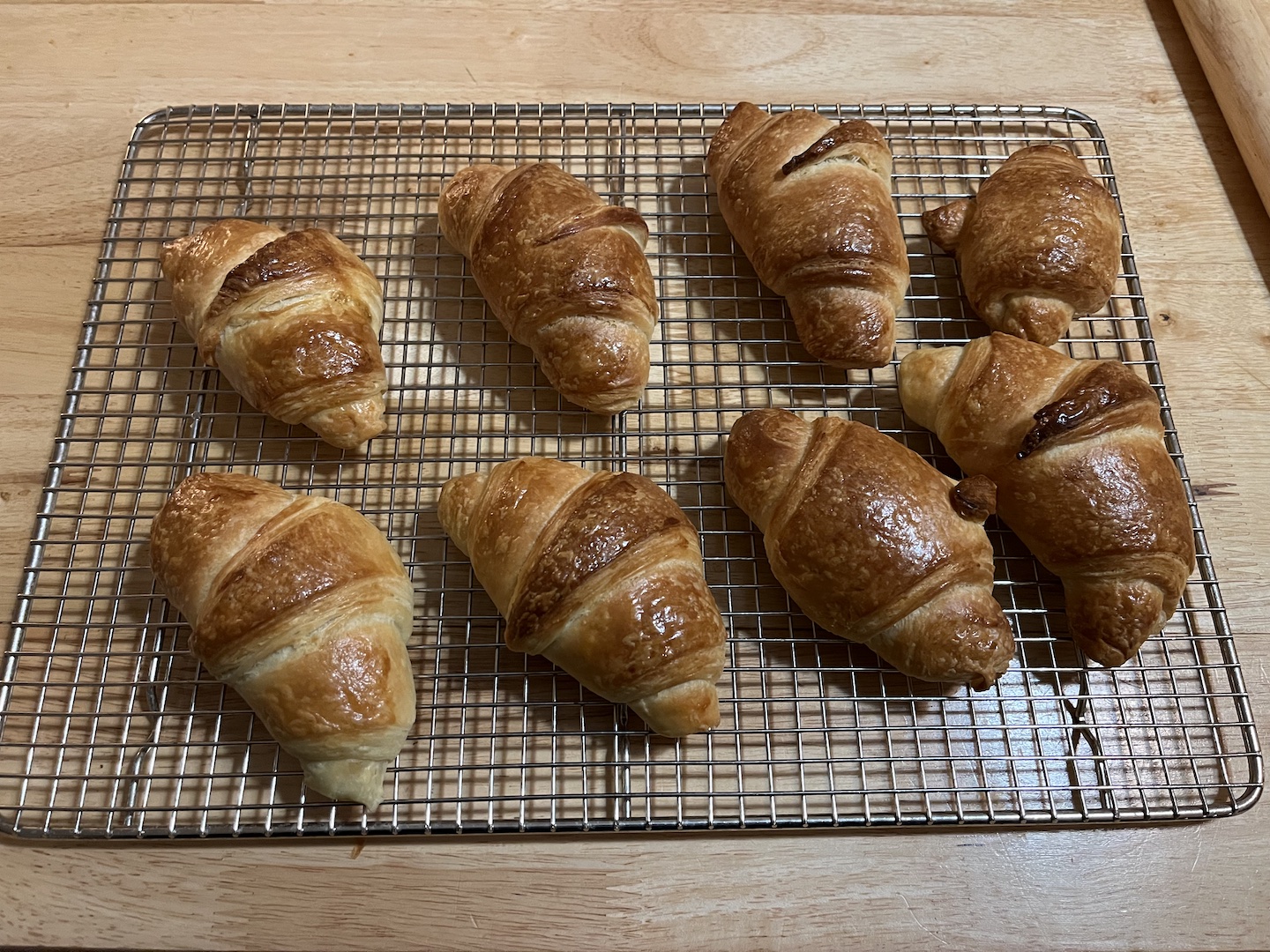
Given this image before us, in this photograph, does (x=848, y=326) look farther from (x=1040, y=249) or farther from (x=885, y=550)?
(x=885, y=550)

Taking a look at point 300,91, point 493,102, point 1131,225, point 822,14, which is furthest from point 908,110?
point 300,91

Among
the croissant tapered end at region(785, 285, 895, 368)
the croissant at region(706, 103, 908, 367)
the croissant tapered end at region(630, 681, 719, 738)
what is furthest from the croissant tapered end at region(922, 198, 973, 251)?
the croissant tapered end at region(630, 681, 719, 738)

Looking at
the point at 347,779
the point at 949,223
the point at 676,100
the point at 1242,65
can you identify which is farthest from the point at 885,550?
the point at 1242,65

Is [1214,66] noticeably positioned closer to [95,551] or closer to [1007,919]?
[1007,919]

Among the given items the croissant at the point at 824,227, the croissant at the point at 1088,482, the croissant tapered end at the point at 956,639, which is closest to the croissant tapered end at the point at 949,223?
the croissant at the point at 824,227

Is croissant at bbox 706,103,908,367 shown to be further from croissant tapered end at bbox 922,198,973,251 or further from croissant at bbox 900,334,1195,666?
croissant at bbox 900,334,1195,666

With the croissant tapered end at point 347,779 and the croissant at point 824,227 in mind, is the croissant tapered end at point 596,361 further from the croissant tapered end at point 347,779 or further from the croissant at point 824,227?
the croissant tapered end at point 347,779
